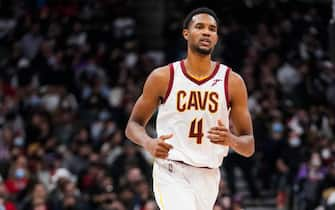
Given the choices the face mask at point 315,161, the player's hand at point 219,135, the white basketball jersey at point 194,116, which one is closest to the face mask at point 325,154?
the face mask at point 315,161

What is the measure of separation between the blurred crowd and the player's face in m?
6.28

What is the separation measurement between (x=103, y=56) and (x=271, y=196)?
4.82 metres

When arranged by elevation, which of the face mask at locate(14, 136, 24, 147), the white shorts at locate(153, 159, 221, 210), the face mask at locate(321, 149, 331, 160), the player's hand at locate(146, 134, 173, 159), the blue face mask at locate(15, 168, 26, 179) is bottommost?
the blue face mask at locate(15, 168, 26, 179)

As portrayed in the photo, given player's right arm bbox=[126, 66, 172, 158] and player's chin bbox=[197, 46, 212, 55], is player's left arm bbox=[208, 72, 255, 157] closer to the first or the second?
player's chin bbox=[197, 46, 212, 55]

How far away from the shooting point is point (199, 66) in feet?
22.7

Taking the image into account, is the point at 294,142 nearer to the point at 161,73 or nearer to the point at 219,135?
the point at 161,73

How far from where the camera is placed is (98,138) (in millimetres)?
15953

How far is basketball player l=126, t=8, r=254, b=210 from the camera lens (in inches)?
268

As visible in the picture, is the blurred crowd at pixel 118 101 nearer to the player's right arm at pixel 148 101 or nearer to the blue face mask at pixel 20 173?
the blue face mask at pixel 20 173

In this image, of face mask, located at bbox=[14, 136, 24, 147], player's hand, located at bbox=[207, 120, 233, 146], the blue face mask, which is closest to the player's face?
player's hand, located at bbox=[207, 120, 233, 146]

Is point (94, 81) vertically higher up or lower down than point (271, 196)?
higher up

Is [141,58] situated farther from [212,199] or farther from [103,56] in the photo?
[212,199]

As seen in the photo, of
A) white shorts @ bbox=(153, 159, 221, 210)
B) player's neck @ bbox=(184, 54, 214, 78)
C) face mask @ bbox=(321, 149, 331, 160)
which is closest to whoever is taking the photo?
white shorts @ bbox=(153, 159, 221, 210)

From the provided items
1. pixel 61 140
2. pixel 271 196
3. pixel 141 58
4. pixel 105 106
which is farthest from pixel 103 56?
pixel 271 196
